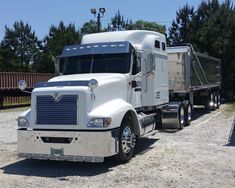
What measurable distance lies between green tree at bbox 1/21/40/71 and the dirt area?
58522 mm

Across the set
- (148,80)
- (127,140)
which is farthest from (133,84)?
(127,140)

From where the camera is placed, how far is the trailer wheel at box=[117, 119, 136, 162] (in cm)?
919

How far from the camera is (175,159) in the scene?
973 centimetres

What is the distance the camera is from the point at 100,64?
416 inches

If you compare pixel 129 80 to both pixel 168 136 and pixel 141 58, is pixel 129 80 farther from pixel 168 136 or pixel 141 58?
pixel 168 136

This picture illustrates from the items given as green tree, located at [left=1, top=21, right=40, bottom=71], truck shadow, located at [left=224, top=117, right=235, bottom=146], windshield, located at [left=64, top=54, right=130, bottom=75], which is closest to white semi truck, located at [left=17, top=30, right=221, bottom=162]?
windshield, located at [left=64, top=54, right=130, bottom=75]

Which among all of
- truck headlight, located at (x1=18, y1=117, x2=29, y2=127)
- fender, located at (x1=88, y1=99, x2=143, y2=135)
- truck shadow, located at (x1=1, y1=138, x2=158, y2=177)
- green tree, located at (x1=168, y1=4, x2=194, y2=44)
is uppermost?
green tree, located at (x1=168, y1=4, x2=194, y2=44)

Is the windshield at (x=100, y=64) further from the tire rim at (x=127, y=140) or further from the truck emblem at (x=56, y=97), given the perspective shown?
the truck emblem at (x=56, y=97)

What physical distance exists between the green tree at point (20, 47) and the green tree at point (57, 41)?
3790 millimetres

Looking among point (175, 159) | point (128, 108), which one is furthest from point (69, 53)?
point (175, 159)

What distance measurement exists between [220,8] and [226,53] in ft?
13.7

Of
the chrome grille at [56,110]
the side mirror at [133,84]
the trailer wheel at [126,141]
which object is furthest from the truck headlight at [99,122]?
the side mirror at [133,84]

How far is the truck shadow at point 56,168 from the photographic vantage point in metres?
8.61

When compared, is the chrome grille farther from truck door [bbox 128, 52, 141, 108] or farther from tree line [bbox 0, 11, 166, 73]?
tree line [bbox 0, 11, 166, 73]
